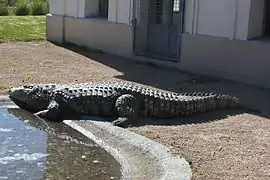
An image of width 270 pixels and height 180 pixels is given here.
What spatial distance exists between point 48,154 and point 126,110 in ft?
5.73

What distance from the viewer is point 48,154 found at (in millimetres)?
6336

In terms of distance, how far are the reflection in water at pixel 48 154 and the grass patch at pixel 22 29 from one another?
32.6 feet

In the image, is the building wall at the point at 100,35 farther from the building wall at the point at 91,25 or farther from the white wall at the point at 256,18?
the white wall at the point at 256,18

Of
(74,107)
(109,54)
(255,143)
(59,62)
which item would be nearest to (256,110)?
Answer: (255,143)

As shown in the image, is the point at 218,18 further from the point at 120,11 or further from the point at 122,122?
the point at 122,122

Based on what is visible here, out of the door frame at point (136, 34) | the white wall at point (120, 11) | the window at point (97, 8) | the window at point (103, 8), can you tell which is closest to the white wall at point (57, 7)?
the window at point (97, 8)

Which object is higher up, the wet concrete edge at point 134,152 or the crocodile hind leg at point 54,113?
the crocodile hind leg at point 54,113

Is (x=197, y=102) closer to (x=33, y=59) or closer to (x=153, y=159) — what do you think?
(x=153, y=159)

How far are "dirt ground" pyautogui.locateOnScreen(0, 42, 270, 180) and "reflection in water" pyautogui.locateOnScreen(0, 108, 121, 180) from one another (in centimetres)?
86

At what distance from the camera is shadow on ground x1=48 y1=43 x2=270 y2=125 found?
27.7 feet

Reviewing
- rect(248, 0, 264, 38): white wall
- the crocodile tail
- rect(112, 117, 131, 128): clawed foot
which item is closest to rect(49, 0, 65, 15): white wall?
rect(248, 0, 264, 38): white wall

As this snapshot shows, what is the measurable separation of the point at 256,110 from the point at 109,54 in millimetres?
6725

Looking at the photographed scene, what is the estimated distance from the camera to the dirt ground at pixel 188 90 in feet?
20.2

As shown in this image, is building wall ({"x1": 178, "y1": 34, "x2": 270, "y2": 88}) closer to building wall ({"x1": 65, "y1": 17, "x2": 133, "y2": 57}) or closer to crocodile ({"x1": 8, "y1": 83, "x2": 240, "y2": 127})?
building wall ({"x1": 65, "y1": 17, "x2": 133, "y2": 57})
